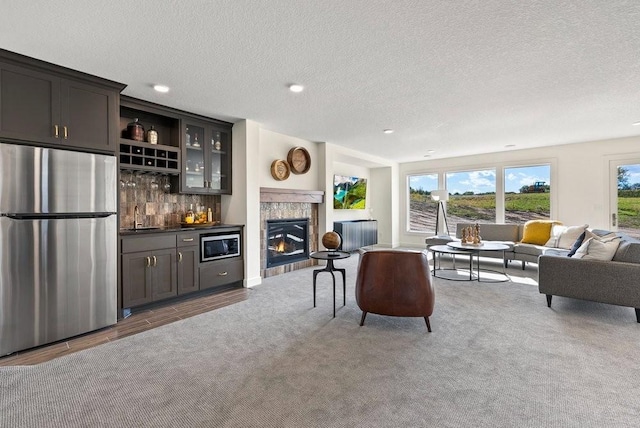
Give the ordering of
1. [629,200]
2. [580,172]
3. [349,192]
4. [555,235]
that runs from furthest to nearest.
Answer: [349,192] → [580,172] → [629,200] → [555,235]

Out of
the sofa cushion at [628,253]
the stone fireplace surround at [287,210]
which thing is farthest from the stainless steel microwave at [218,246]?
the sofa cushion at [628,253]

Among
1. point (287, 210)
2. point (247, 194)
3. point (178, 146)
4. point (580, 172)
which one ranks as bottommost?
point (287, 210)

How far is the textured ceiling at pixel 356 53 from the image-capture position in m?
1.98

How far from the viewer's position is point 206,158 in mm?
4332

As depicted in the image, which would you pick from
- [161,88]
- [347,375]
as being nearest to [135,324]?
[347,375]

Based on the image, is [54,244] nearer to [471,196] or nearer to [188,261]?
[188,261]

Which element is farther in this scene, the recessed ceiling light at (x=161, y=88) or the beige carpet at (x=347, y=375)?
the recessed ceiling light at (x=161, y=88)

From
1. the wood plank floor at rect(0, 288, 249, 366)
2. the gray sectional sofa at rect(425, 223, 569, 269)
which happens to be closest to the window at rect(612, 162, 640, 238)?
the gray sectional sofa at rect(425, 223, 569, 269)

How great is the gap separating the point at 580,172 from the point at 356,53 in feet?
19.7

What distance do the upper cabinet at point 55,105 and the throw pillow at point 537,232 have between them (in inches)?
260

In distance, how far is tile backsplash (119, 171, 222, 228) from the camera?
12.3 ft

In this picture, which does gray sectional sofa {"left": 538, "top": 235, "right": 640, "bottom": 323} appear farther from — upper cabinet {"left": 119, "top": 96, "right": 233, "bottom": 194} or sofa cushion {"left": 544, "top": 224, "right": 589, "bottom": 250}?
upper cabinet {"left": 119, "top": 96, "right": 233, "bottom": 194}

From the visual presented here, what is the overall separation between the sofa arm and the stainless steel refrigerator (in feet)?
15.2

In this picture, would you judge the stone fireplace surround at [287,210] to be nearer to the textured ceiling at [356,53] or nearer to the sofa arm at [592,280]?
the textured ceiling at [356,53]
